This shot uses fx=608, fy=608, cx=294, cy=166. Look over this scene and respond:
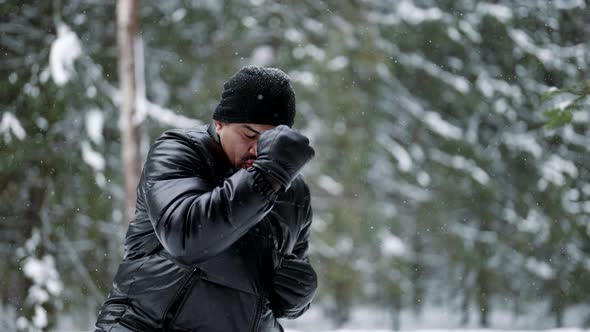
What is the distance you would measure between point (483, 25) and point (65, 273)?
9191mm

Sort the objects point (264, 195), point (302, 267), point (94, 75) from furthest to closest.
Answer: point (94, 75) < point (302, 267) < point (264, 195)

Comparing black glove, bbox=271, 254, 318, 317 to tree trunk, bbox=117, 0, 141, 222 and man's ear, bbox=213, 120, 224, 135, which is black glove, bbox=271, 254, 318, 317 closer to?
man's ear, bbox=213, 120, 224, 135

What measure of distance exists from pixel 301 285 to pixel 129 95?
6.07 m

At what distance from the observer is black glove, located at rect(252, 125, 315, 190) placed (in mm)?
1427

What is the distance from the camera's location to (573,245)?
13.4 metres

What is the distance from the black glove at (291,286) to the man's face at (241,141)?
13.1 inches

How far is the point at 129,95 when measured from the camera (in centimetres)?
738

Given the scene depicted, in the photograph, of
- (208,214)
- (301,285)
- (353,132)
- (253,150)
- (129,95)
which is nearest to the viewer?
(208,214)

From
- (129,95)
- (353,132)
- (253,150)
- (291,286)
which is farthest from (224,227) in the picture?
(353,132)

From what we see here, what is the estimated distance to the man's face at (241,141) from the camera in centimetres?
169

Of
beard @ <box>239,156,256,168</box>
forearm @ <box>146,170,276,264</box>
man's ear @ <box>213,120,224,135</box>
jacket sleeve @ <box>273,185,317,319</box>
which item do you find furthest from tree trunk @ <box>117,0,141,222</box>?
forearm @ <box>146,170,276,264</box>

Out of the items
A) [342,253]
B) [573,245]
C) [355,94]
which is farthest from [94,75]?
[573,245]

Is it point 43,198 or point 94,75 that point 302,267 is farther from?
point 43,198

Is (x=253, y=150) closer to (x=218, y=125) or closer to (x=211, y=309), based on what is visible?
(x=218, y=125)
